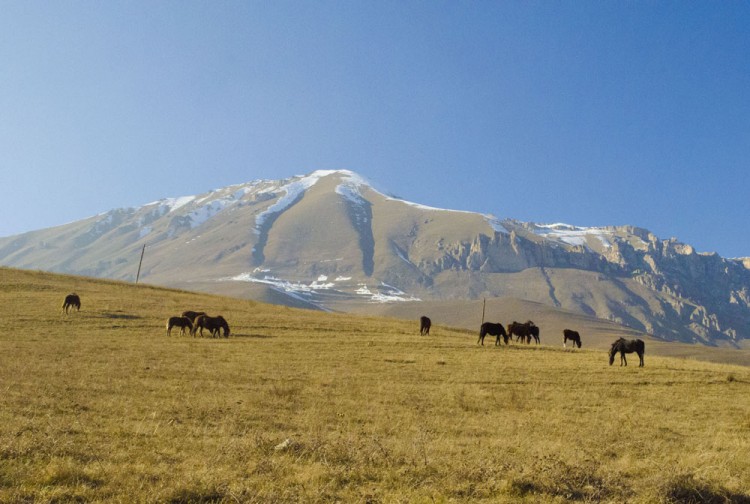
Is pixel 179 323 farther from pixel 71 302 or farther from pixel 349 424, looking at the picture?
pixel 349 424

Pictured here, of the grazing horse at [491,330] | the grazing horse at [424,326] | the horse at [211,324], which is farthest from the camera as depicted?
the grazing horse at [424,326]

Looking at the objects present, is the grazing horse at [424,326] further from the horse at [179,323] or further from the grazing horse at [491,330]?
the horse at [179,323]

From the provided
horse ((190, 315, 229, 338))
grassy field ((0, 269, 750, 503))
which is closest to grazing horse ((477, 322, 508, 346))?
grassy field ((0, 269, 750, 503))

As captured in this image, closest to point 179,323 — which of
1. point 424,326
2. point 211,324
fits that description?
point 211,324

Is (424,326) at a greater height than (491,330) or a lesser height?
lesser

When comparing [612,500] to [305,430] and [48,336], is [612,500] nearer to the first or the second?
[305,430]

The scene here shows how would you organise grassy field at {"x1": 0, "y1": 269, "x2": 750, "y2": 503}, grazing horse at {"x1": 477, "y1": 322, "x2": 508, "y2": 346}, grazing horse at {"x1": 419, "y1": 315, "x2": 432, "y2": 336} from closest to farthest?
grassy field at {"x1": 0, "y1": 269, "x2": 750, "y2": 503}, grazing horse at {"x1": 477, "y1": 322, "x2": 508, "y2": 346}, grazing horse at {"x1": 419, "y1": 315, "x2": 432, "y2": 336}

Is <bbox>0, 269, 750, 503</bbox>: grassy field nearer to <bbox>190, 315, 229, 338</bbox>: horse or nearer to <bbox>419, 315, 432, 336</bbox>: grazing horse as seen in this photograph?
<bbox>190, 315, 229, 338</bbox>: horse

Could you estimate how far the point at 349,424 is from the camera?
→ 48.6 feet

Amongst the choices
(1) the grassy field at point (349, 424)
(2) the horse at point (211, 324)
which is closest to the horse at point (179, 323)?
(2) the horse at point (211, 324)

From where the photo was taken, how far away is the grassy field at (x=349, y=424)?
8.88 m

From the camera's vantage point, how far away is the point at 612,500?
8734 millimetres

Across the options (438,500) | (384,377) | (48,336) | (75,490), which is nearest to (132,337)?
(48,336)

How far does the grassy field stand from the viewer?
888cm
